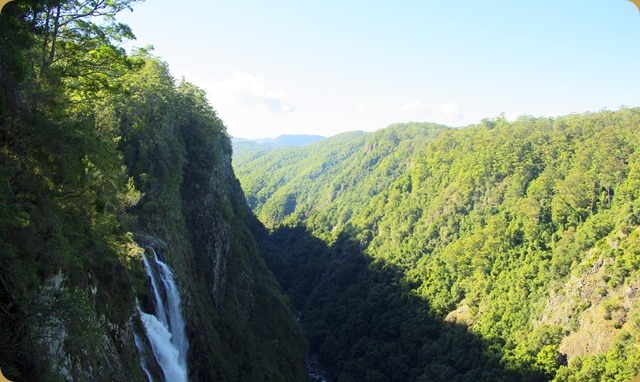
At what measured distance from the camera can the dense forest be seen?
30.0 feet

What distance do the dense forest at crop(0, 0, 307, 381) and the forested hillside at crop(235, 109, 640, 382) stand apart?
33.9 m

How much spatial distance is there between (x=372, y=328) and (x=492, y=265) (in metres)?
18.7

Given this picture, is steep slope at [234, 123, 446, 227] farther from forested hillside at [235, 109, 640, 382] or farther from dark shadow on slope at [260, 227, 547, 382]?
dark shadow on slope at [260, 227, 547, 382]

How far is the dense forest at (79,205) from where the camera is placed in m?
9.14

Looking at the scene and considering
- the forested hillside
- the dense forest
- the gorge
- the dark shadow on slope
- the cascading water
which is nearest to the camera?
the dense forest

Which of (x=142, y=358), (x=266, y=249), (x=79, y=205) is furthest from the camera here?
(x=266, y=249)

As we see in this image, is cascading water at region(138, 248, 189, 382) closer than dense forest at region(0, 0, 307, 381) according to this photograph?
No

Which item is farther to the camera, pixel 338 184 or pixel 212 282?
pixel 338 184

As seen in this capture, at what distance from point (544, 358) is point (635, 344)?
8528 millimetres

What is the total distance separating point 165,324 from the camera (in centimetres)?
2088

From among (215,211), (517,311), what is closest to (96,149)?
(215,211)

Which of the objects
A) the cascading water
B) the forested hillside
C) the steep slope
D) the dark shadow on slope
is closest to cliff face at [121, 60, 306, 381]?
the cascading water

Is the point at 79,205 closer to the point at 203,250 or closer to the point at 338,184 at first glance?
the point at 203,250

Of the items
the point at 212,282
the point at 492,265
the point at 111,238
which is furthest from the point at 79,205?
the point at 492,265
